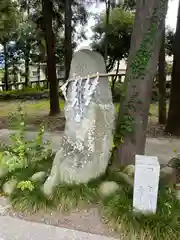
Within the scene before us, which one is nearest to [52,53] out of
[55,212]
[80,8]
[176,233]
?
[80,8]

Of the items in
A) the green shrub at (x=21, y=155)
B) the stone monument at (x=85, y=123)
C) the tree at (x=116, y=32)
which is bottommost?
the green shrub at (x=21, y=155)

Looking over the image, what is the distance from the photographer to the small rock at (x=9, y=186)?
9.75 ft

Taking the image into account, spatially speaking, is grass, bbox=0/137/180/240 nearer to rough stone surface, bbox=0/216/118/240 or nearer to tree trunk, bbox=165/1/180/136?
rough stone surface, bbox=0/216/118/240

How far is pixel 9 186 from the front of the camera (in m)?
3.02

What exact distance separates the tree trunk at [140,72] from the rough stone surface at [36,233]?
1353 millimetres

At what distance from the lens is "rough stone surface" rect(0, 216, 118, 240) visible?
2.32 m

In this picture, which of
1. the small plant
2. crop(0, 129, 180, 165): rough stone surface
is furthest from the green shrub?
crop(0, 129, 180, 165): rough stone surface

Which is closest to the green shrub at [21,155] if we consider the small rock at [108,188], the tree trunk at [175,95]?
the small rock at [108,188]

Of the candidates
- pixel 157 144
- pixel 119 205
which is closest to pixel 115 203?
pixel 119 205

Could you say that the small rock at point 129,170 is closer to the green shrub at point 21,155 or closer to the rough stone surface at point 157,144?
the green shrub at point 21,155

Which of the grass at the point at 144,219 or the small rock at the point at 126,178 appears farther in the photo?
the small rock at the point at 126,178

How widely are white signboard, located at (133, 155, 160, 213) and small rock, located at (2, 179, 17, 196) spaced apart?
53.1 inches

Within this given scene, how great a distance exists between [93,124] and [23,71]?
547 inches

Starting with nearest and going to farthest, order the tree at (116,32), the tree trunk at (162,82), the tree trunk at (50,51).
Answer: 1. the tree trunk at (162,82)
2. the tree trunk at (50,51)
3. the tree at (116,32)
